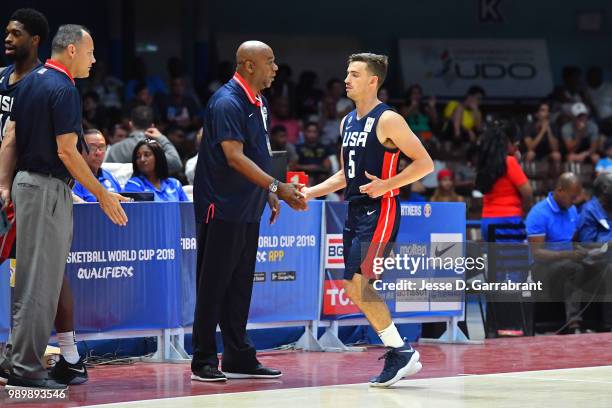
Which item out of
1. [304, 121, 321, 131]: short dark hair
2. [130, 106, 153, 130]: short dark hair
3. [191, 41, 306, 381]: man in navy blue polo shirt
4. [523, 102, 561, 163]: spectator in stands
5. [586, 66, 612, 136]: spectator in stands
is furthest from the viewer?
[586, 66, 612, 136]: spectator in stands

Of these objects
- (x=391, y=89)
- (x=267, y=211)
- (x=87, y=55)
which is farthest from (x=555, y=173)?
(x=87, y=55)

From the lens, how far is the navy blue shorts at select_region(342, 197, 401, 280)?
8492 mm

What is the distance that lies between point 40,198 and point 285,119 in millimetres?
11097

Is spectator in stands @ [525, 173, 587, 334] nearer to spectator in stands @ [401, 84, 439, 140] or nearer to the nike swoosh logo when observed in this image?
the nike swoosh logo

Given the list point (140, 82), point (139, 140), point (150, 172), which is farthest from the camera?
point (140, 82)

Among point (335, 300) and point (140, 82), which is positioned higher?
point (140, 82)

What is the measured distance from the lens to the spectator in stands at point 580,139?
20391 millimetres

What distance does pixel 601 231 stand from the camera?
13.3m

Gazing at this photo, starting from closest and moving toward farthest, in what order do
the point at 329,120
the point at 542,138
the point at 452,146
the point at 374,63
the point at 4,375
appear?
the point at 4,375, the point at 374,63, the point at 329,120, the point at 452,146, the point at 542,138

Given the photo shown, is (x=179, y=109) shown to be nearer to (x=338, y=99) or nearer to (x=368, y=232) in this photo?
(x=338, y=99)

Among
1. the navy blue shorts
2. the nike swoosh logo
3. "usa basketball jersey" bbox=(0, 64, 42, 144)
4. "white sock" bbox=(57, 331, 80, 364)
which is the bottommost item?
"white sock" bbox=(57, 331, 80, 364)

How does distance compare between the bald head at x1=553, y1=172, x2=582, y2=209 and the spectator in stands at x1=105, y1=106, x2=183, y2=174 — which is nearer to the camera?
the spectator in stands at x1=105, y1=106, x2=183, y2=174

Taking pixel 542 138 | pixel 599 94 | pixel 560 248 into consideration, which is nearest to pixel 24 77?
pixel 560 248

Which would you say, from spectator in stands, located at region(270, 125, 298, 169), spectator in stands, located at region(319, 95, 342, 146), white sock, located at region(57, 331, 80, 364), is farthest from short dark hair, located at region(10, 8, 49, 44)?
spectator in stands, located at region(319, 95, 342, 146)
